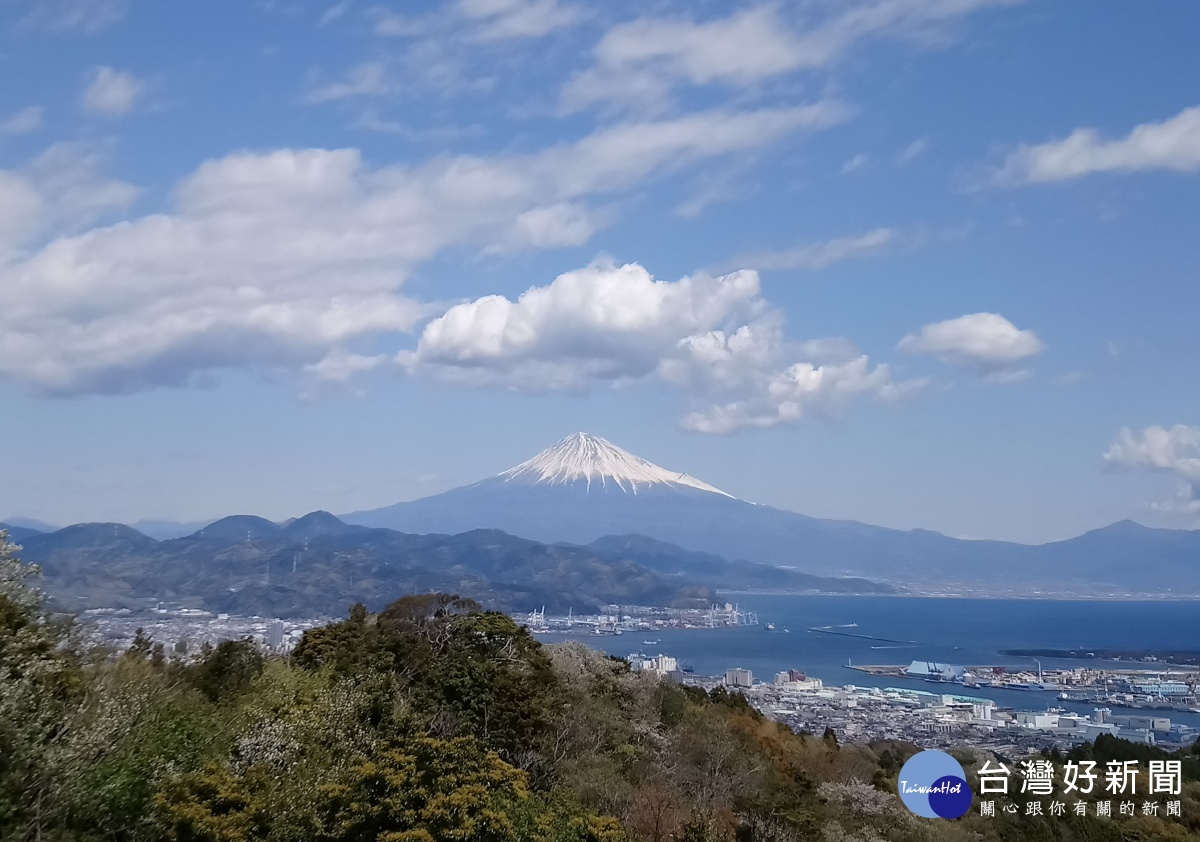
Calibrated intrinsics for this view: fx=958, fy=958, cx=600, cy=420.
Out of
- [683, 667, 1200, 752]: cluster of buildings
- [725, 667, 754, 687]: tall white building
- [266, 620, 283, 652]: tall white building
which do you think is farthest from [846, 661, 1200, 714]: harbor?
[266, 620, 283, 652]: tall white building

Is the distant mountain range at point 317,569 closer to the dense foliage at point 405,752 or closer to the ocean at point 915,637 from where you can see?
the ocean at point 915,637

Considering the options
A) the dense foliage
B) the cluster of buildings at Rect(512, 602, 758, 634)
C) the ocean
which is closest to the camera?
the dense foliage

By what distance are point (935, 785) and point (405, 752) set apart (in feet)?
29.5

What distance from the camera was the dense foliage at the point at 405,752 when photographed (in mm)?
8672

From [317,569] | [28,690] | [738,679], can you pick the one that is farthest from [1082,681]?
[28,690]

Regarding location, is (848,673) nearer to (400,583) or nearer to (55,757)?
(400,583)

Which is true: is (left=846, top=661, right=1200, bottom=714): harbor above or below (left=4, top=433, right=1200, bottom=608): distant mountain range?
below

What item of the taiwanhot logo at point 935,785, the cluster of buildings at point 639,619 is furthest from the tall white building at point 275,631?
the taiwanhot logo at point 935,785

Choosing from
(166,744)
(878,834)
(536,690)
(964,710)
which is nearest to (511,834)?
(166,744)

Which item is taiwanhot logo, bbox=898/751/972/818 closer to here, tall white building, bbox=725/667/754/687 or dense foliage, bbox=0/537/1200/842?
dense foliage, bbox=0/537/1200/842

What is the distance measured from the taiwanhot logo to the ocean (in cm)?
3492

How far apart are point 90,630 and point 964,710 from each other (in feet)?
127

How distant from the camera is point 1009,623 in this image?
104 meters

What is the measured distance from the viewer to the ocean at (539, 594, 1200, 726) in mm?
64625
